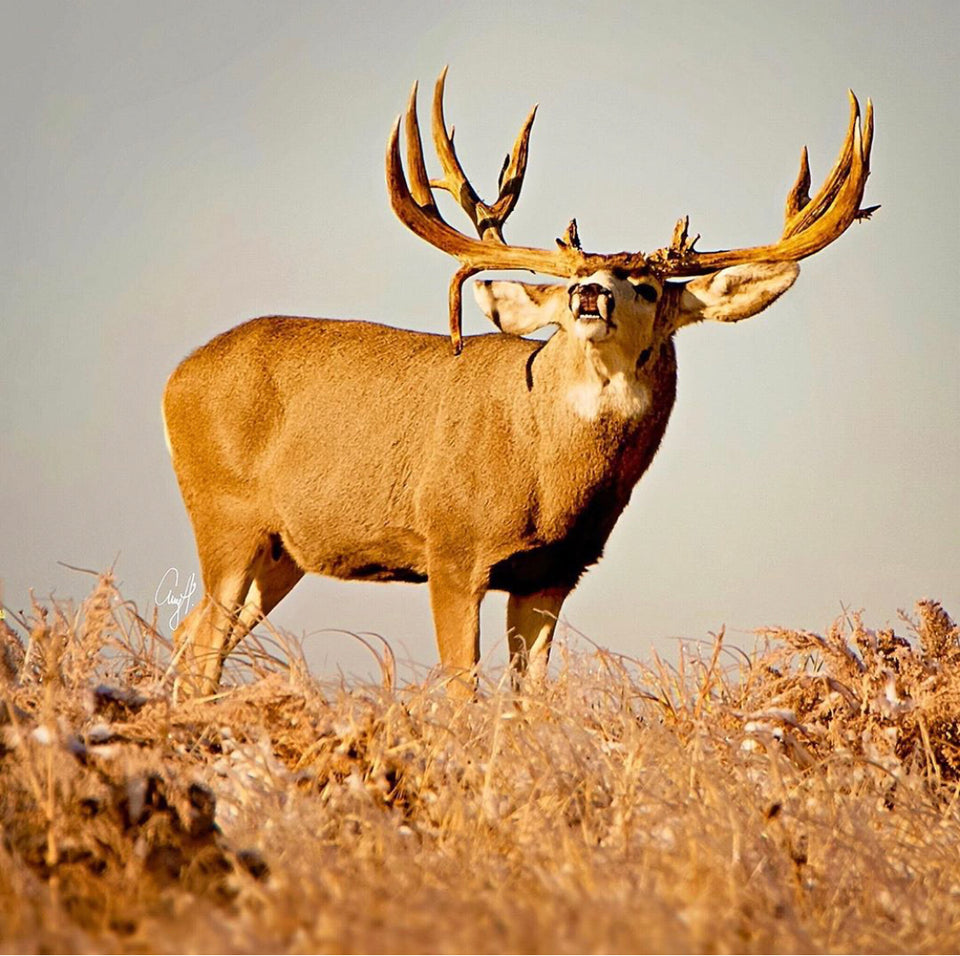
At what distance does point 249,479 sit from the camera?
30.9 ft

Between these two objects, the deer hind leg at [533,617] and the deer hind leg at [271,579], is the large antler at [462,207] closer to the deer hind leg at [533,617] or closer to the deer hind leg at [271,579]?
the deer hind leg at [533,617]

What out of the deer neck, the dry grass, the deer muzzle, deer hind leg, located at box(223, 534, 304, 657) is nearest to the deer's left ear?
the deer neck

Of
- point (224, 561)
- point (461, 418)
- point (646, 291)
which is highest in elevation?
point (646, 291)

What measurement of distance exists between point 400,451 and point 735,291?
2155 millimetres

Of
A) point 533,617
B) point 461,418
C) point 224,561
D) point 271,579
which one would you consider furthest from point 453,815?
point 271,579

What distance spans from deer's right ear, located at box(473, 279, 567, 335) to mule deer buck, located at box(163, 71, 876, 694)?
11 millimetres

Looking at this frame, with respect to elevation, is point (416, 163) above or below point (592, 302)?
above

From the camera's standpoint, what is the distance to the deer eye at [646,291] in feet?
26.5

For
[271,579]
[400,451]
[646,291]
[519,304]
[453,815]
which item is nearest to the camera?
[453,815]

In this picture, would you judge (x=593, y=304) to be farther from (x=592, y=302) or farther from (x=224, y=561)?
(x=224, y=561)

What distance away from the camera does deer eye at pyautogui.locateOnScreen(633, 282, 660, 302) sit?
808 centimetres

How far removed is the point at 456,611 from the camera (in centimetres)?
816

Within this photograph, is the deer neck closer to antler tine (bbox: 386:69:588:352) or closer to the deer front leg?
antler tine (bbox: 386:69:588:352)

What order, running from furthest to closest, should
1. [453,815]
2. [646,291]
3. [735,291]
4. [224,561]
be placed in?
[224,561] < [735,291] < [646,291] < [453,815]
